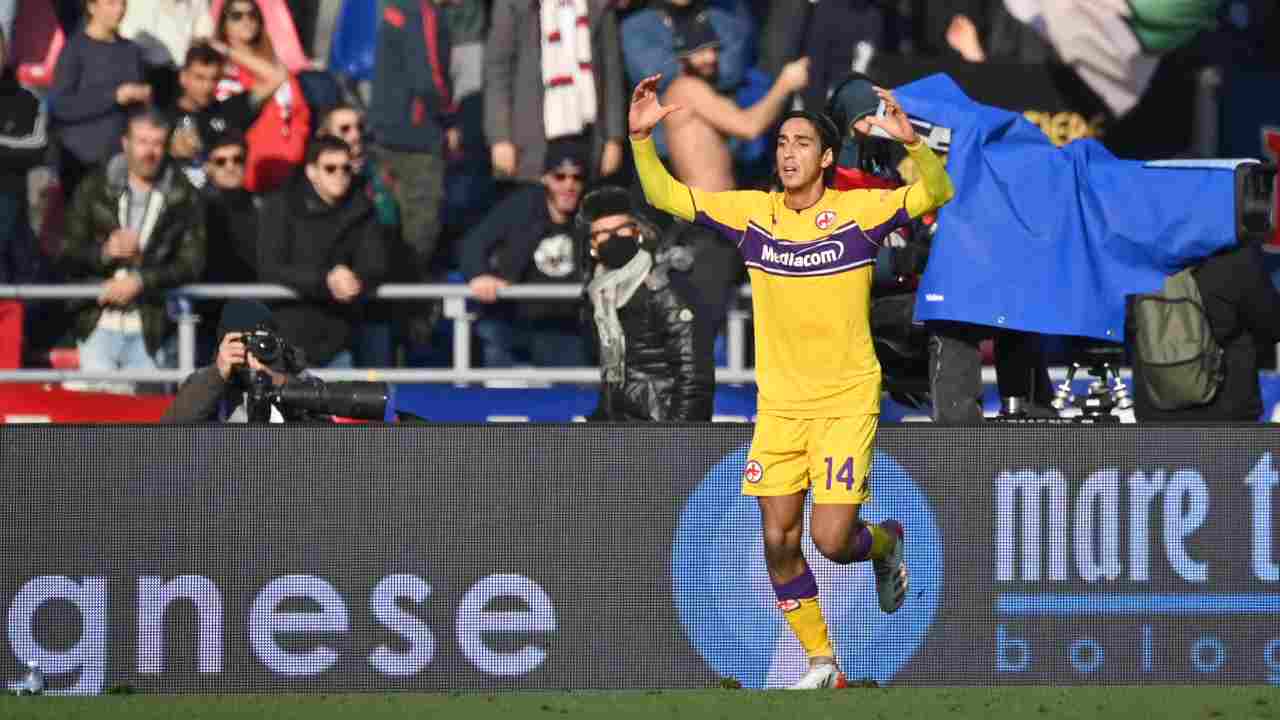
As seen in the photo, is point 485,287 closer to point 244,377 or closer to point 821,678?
point 244,377

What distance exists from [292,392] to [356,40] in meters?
4.15

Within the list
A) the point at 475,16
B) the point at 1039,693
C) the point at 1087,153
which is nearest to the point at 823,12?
the point at 475,16

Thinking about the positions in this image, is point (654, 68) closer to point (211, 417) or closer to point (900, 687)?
point (211, 417)

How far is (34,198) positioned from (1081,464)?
645 cm

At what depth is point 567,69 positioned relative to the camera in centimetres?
1302

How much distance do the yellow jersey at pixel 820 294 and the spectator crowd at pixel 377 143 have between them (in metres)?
3.28

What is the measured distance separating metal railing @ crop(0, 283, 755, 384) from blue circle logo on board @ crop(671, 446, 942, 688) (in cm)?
290

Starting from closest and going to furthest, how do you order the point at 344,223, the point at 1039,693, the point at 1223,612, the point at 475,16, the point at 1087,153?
1. the point at 1039,693
2. the point at 1223,612
3. the point at 1087,153
4. the point at 344,223
5. the point at 475,16

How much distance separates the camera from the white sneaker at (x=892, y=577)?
919cm

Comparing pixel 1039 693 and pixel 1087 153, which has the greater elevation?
pixel 1087 153

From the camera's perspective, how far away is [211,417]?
34.3ft

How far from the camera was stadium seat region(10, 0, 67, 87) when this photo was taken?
13.7 metres

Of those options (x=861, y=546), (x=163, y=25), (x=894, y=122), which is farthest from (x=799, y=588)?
(x=163, y=25)

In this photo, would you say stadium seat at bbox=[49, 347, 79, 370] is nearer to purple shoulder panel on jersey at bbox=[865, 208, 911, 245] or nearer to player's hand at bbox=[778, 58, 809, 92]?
player's hand at bbox=[778, 58, 809, 92]
